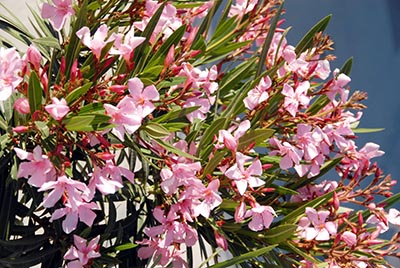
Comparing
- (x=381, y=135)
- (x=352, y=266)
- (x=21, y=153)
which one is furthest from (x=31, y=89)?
(x=381, y=135)

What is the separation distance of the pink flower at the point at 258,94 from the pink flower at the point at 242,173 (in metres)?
0.08

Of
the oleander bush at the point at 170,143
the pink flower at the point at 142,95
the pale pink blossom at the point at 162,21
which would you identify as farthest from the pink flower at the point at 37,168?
the pale pink blossom at the point at 162,21

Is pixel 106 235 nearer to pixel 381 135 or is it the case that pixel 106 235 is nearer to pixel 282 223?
pixel 282 223

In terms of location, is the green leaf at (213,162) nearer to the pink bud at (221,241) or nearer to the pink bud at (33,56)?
the pink bud at (221,241)

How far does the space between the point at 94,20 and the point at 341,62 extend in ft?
6.53

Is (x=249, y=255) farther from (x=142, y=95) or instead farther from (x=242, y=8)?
(x=242, y=8)

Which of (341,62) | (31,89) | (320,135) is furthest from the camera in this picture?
(341,62)

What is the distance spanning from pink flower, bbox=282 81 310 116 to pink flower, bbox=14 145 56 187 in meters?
0.30

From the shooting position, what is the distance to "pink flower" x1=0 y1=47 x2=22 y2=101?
64 cm

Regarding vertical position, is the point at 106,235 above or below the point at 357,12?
above

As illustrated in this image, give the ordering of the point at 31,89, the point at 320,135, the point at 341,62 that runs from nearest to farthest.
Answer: the point at 31,89
the point at 320,135
the point at 341,62

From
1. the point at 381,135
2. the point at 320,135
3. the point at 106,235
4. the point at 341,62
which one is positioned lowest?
the point at 381,135

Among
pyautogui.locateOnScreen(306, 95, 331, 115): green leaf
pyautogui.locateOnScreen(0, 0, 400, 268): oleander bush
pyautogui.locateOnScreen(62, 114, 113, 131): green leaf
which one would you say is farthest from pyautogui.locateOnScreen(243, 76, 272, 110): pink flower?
pyautogui.locateOnScreen(62, 114, 113, 131): green leaf

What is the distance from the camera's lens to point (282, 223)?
0.87 metres
